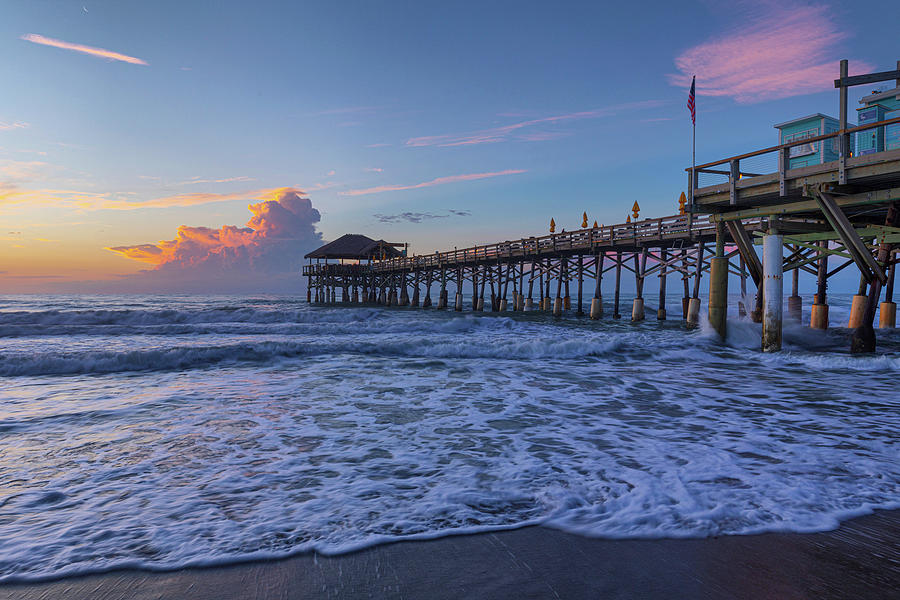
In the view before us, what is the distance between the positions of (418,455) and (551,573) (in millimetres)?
2426

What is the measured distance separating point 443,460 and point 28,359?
12.9 metres

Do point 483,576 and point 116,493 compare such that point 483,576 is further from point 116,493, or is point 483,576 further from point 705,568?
point 116,493

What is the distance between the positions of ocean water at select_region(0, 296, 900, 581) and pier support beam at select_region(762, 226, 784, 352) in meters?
0.65

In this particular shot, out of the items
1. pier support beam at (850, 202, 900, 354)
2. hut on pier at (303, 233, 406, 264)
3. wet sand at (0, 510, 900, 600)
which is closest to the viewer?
wet sand at (0, 510, 900, 600)

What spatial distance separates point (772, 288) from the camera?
446 inches

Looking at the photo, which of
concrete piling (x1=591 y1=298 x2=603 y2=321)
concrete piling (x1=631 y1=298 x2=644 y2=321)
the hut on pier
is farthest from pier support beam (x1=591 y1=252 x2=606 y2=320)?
the hut on pier

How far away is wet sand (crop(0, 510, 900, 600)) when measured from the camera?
2.34m

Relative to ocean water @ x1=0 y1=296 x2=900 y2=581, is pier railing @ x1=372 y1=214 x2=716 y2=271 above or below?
above

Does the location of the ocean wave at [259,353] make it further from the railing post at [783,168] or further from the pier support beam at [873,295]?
the railing post at [783,168]

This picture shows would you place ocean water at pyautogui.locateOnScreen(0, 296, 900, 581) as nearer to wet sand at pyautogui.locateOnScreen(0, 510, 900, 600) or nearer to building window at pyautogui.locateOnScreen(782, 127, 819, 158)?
wet sand at pyautogui.locateOnScreen(0, 510, 900, 600)

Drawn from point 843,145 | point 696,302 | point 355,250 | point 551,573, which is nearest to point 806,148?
point 696,302

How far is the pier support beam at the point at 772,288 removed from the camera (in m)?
11.3

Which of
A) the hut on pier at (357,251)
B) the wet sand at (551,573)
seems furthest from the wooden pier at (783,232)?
the hut on pier at (357,251)

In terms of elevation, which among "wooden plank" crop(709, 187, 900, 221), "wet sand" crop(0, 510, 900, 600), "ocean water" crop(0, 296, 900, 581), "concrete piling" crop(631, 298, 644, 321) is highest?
"wooden plank" crop(709, 187, 900, 221)
